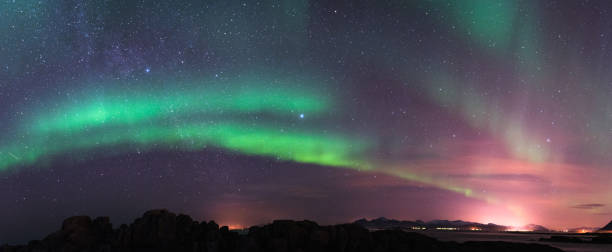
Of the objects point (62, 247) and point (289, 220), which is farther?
point (289, 220)

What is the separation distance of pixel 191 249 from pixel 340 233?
17.3 meters

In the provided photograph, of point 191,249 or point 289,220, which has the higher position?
point 289,220

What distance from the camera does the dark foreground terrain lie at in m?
48.6

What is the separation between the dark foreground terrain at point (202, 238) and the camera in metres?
48.6

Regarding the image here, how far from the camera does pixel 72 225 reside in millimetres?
50375

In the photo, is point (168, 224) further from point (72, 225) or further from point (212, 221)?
point (72, 225)

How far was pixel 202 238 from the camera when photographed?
1999 inches

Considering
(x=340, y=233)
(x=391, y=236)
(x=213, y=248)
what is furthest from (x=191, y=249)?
(x=391, y=236)

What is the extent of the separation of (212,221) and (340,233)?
16282 mm

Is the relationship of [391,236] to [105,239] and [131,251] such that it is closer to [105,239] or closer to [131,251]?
[131,251]

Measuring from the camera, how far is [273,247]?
156 ft

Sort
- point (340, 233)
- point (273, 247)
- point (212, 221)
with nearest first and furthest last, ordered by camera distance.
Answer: point (273, 247)
point (340, 233)
point (212, 221)

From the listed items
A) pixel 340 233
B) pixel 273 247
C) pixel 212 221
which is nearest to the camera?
pixel 273 247

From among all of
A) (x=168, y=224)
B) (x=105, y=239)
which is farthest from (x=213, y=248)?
(x=105, y=239)
